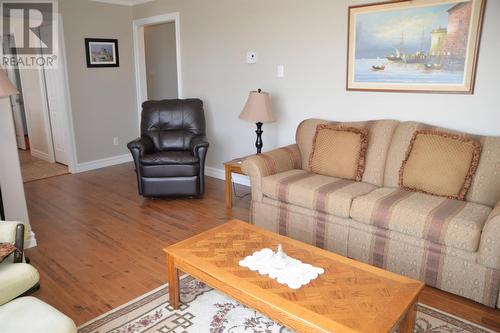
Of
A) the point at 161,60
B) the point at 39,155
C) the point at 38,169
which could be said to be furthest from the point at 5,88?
the point at 39,155

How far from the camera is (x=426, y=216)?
2346 millimetres

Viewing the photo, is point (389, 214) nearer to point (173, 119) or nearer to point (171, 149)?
point (171, 149)

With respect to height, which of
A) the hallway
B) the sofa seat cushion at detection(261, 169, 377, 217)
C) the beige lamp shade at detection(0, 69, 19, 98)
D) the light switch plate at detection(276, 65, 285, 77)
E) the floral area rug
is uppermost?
the light switch plate at detection(276, 65, 285, 77)

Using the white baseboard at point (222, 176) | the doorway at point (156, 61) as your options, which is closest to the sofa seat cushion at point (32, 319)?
the white baseboard at point (222, 176)

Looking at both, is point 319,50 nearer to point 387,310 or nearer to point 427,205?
point 427,205

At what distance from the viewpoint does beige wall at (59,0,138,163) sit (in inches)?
197

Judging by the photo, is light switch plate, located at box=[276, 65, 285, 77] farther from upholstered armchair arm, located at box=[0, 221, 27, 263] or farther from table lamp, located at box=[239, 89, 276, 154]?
upholstered armchair arm, located at box=[0, 221, 27, 263]

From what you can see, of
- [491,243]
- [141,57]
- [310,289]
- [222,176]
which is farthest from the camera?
[141,57]

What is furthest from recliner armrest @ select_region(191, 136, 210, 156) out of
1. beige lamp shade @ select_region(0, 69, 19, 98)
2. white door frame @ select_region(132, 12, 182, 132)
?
beige lamp shade @ select_region(0, 69, 19, 98)

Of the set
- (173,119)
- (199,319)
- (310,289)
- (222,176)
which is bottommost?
(199,319)

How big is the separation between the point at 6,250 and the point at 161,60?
4836mm

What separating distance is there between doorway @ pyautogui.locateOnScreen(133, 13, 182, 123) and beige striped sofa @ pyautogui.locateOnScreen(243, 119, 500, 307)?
318 centimetres

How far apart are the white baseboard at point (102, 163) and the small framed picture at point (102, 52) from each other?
1336 millimetres

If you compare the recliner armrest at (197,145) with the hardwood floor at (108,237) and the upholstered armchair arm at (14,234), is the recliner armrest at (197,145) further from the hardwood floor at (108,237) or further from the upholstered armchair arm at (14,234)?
the upholstered armchair arm at (14,234)
